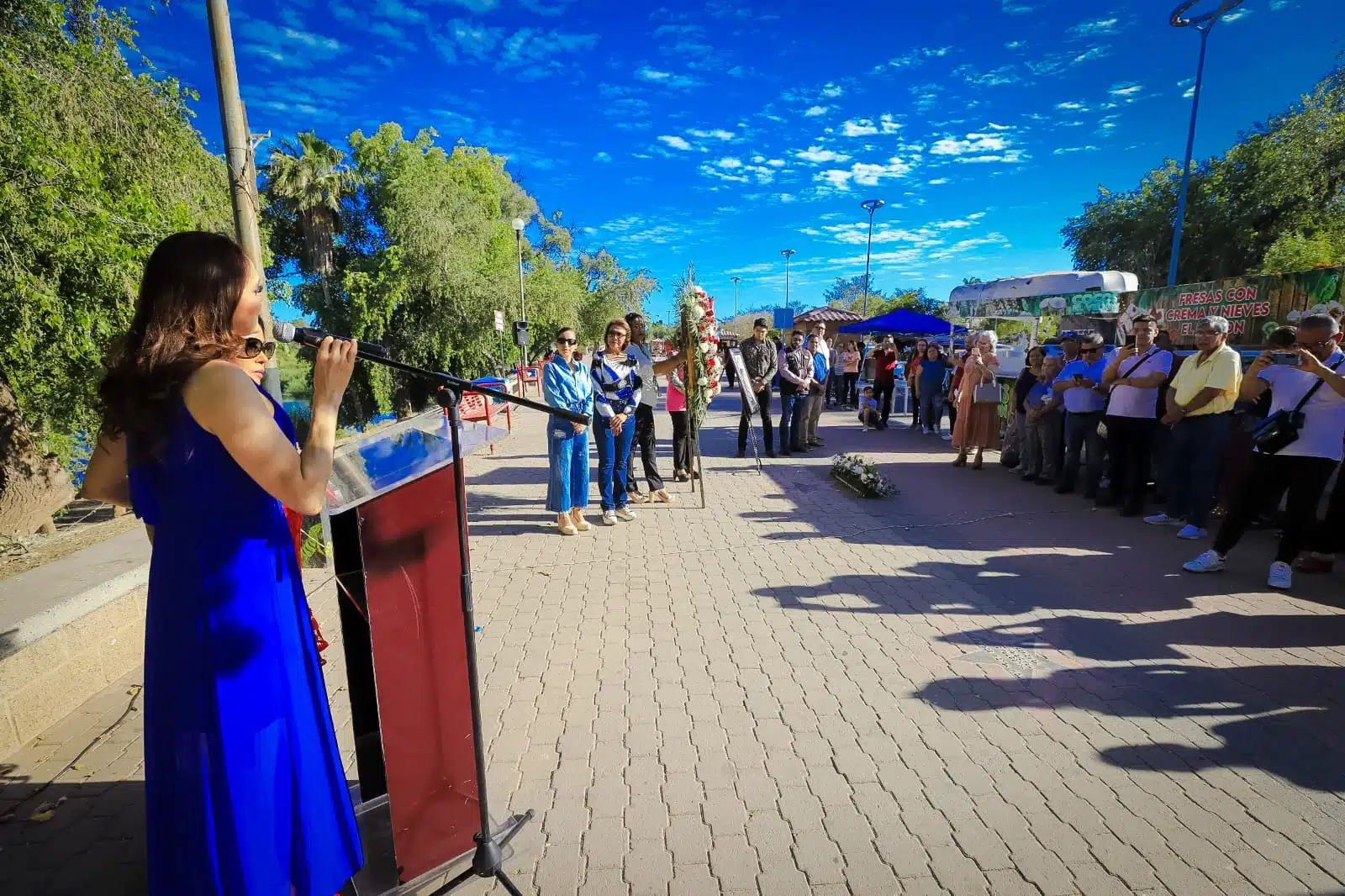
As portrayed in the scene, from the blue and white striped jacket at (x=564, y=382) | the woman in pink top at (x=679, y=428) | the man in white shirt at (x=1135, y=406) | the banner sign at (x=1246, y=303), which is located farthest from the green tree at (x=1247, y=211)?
the blue and white striped jacket at (x=564, y=382)

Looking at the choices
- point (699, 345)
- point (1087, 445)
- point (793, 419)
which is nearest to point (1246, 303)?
point (1087, 445)

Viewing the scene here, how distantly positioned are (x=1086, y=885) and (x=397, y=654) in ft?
7.93

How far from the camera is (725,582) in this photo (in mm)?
5008

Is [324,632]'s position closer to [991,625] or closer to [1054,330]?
[991,625]

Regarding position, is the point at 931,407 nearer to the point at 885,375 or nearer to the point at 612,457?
the point at 885,375

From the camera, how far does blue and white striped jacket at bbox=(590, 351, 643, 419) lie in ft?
21.1

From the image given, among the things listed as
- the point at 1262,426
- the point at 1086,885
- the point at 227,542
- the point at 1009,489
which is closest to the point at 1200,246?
the point at 1009,489

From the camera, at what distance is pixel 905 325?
16.0 metres

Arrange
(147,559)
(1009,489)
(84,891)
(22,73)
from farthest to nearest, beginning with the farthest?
(1009,489) < (22,73) < (147,559) < (84,891)

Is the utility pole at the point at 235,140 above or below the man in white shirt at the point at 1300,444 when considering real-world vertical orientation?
above

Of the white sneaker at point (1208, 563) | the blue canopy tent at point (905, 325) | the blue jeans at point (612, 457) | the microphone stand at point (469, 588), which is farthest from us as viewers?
the blue canopy tent at point (905, 325)

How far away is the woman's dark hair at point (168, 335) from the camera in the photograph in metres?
1.35

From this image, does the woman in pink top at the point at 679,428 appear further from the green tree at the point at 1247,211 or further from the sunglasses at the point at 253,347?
the green tree at the point at 1247,211

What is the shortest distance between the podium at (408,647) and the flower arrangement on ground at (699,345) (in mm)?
5240
